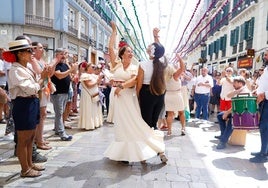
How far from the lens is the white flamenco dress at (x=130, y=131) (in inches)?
161

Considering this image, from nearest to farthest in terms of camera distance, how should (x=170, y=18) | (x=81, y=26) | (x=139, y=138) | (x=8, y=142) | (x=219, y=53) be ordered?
(x=139, y=138) < (x=8, y=142) < (x=170, y=18) < (x=81, y=26) < (x=219, y=53)

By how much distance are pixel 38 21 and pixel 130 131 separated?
18983mm

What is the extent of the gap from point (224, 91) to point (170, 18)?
681 cm

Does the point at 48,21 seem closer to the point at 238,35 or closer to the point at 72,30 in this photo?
the point at 72,30

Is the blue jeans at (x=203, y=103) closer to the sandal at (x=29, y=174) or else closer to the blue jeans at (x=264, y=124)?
the blue jeans at (x=264, y=124)

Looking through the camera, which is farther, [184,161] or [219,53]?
[219,53]

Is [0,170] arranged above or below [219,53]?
below

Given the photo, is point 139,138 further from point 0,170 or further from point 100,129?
point 100,129

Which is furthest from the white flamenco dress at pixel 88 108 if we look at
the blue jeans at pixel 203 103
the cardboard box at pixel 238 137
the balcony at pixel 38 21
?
the balcony at pixel 38 21

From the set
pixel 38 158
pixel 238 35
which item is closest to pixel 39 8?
pixel 238 35

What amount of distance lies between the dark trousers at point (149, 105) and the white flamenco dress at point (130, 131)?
9 cm

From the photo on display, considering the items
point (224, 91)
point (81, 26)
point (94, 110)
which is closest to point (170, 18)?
point (224, 91)

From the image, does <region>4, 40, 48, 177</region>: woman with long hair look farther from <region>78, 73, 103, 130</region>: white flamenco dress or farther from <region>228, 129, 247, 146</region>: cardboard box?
<region>228, 129, 247, 146</region>: cardboard box

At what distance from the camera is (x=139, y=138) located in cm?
413
